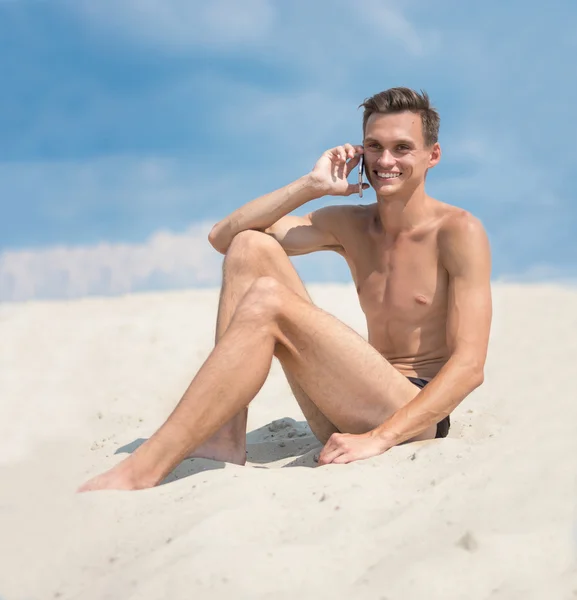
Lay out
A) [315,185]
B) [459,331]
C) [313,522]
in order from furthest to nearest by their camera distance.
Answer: [315,185] → [459,331] → [313,522]

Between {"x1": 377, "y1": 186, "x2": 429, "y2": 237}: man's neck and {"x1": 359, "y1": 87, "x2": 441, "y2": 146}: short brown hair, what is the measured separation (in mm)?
277

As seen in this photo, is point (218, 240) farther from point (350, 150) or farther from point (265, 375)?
point (265, 375)

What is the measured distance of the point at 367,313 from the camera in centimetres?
414

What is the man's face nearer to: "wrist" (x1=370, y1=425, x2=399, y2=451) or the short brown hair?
the short brown hair

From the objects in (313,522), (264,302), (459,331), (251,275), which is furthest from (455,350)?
(313,522)

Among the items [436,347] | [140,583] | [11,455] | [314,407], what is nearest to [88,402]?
[11,455]

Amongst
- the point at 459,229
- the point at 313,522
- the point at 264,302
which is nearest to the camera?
the point at 313,522

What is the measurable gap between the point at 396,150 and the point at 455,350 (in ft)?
3.35

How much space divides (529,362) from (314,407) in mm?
3522

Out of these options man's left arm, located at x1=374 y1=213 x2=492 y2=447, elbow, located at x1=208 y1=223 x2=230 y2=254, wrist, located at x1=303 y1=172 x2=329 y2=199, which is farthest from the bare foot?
wrist, located at x1=303 y1=172 x2=329 y2=199

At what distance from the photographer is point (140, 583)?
7.66 ft

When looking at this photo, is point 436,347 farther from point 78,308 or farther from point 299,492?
point 78,308

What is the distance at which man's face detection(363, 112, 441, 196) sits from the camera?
152 inches

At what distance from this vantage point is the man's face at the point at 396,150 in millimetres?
3871
